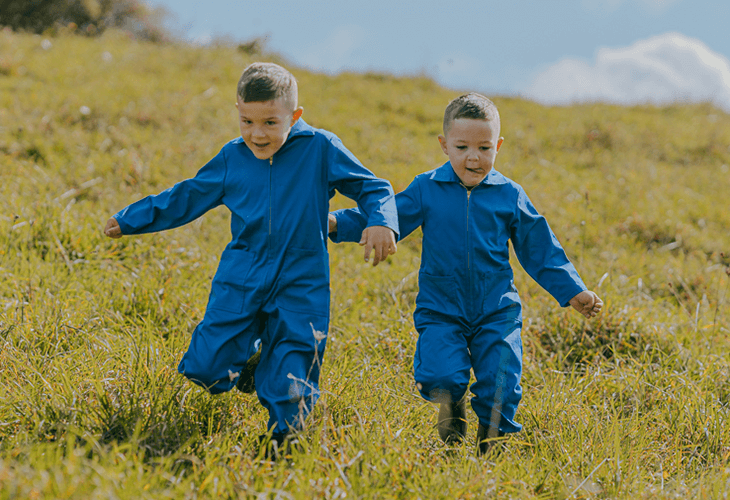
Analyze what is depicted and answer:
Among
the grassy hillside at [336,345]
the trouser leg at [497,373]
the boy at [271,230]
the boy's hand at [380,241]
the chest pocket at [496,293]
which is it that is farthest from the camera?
the chest pocket at [496,293]

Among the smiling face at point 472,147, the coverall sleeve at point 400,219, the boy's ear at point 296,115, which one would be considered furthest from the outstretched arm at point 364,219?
the boy's ear at point 296,115

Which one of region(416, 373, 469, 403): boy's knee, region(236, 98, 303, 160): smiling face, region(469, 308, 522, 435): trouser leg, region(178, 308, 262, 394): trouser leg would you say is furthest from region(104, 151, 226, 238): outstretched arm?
region(469, 308, 522, 435): trouser leg

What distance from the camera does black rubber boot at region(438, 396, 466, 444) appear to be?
263cm

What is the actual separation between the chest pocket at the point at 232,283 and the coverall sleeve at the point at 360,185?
1.88 feet

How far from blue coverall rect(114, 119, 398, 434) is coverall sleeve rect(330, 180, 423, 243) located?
0.14m

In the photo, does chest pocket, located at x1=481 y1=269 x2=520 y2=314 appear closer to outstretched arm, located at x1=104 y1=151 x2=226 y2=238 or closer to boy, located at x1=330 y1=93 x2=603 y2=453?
boy, located at x1=330 y1=93 x2=603 y2=453

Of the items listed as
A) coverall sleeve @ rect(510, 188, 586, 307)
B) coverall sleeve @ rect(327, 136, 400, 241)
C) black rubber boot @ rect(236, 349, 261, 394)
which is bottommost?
black rubber boot @ rect(236, 349, 261, 394)

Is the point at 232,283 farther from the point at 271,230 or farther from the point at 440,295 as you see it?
the point at 440,295

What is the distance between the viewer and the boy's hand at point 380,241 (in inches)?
93.0

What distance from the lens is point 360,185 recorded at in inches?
102

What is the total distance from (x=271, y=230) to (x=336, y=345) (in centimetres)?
113

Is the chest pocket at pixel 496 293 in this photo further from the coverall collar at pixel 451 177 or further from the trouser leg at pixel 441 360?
the coverall collar at pixel 451 177

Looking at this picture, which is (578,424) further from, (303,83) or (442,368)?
(303,83)

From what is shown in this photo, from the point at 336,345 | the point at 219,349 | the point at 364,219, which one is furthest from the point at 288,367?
the point at 336,345
